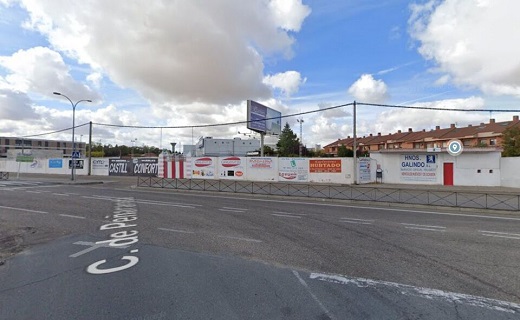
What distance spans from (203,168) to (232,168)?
11.2 ft

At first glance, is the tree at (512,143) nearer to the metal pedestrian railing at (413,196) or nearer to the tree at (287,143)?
the metal pedestrian railing at (413,196)

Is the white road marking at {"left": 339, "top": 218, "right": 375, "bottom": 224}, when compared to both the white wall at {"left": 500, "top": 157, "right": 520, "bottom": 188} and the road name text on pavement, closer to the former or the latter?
the road name text on pavement

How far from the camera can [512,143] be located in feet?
114

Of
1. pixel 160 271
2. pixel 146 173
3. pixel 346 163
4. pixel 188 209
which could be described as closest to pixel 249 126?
pixel 346 163

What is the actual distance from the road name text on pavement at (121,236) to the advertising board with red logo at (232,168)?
58.9 ft

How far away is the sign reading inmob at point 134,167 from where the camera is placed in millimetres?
33875

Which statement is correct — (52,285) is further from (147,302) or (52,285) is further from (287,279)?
(287,279)

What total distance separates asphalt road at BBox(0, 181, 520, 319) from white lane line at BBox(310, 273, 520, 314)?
0.02 m

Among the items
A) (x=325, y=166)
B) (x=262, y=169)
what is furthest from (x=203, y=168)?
(x=325, y=166)

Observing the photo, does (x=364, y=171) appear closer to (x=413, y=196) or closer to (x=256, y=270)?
(x=413, y=196)

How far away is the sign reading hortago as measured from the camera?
80.1 ft

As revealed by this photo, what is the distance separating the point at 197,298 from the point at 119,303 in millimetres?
929

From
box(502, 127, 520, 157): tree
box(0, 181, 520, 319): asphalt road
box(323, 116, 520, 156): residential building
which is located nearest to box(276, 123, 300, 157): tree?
box(323, 116, 520, 156): residential building

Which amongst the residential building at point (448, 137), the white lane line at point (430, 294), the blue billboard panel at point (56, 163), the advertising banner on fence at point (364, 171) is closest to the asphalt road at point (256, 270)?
the white lane line at point (430, 294)
